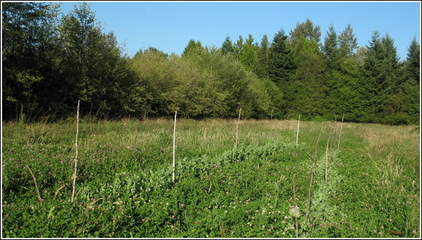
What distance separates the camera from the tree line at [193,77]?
637 inches

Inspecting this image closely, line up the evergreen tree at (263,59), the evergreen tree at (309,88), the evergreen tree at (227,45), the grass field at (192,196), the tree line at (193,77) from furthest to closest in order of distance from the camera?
the evergreen tree at (227,45)
the evergreen tree at (263,59)
the evergreen tree at (309,88)
the tree line at (193,77)
the grass field at (192,196)

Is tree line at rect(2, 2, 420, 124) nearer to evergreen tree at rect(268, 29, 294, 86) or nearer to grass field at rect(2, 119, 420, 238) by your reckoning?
evergreen tree at rect(268, 29, 294, 86)

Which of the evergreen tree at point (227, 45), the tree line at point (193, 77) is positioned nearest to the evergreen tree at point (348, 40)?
the tree line at point (193, 77)

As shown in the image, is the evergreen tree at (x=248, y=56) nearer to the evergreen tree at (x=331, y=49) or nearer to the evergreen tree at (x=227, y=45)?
the evergreen tree at (x=227, y=45)

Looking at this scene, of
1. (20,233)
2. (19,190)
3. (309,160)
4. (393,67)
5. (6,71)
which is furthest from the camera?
(393,67)

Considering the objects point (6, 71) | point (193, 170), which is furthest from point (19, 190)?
point (6, 71)

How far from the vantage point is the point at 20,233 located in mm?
4051

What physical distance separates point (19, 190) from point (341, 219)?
19.1 ft

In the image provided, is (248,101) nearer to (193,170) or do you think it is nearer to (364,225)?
(193,170)

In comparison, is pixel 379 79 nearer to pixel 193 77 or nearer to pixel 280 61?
pixel 280 61

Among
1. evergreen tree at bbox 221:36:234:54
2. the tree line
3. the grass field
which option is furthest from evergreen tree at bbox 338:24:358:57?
the grass field

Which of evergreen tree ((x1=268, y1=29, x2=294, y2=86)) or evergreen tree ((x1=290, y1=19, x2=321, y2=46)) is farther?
evergreen tree ((x1=290, y1=19, x2=321, y2=46))

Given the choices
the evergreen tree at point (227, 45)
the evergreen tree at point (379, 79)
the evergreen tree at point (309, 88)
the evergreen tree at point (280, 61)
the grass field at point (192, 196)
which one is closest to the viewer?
the grass field at point (192, 196)

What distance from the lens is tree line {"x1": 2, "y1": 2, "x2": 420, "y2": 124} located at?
16172mm
